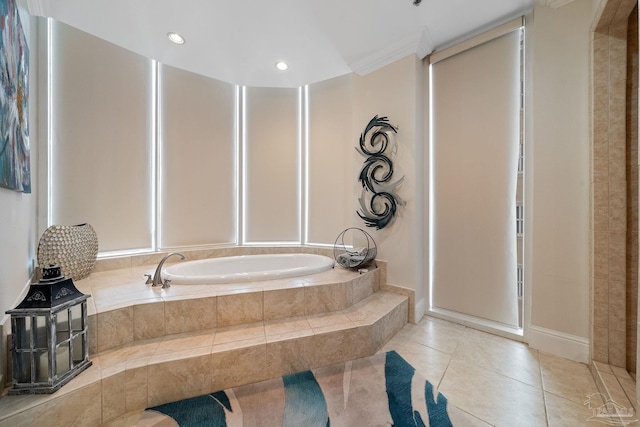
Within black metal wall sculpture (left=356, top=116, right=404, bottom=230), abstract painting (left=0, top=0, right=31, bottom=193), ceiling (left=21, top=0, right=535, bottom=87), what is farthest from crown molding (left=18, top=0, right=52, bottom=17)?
black metal wall sculpture (left=356, top=116, right=404, bottom=230)

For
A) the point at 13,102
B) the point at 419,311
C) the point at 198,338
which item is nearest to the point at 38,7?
the point at 13,102

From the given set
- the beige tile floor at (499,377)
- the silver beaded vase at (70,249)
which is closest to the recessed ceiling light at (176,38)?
the silver beaded vase at (70,249)

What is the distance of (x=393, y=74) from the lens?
7.77 ft

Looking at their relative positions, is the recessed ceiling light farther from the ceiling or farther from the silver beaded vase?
the silver beaded vase

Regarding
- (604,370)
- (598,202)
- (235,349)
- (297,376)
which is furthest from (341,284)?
(598,202)

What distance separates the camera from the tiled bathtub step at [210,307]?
1.42 metres

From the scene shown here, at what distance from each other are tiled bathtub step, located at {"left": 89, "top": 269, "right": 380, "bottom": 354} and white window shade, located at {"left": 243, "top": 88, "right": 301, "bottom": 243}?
4.57 feet

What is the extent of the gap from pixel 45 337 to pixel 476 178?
3.01 meters

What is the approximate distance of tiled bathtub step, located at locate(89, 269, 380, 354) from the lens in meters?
1.42

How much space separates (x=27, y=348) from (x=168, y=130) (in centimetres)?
232

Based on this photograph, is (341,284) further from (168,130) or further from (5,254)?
(168,130)

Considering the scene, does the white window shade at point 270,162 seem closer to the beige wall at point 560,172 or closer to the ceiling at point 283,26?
the ceiling at point 283,26

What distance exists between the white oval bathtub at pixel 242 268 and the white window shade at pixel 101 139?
2.51ft

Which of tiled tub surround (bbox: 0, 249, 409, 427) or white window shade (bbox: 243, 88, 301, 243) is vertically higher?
white window shade (bbox: 243, 88, 301, 243)
